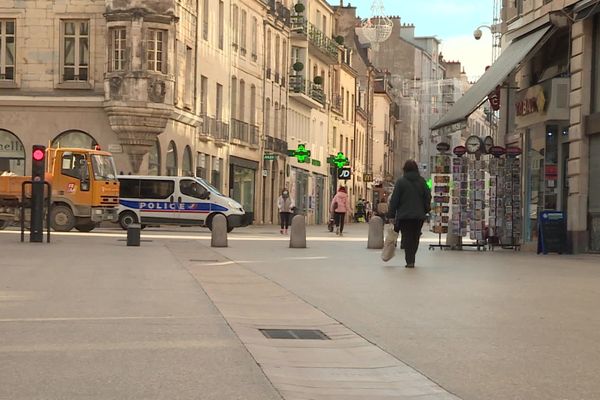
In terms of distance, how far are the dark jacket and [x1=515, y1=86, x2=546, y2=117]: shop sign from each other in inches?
359

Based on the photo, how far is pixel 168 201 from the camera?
1501 inches

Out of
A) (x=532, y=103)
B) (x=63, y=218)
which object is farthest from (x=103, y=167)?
(x=532, y=103)

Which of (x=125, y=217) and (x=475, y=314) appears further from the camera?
(x=125, y=217)

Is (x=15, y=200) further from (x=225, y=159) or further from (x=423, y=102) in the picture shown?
(x=423, y=102)

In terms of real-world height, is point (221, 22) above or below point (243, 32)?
below

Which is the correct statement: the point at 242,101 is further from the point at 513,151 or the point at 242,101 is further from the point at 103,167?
the point at 513,151

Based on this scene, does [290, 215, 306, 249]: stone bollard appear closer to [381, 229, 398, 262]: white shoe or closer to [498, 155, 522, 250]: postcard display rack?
[498, 155, 522, 250]: postcard display rack

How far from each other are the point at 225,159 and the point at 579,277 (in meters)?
35.7

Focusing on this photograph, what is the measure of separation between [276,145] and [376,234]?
34.1 metres

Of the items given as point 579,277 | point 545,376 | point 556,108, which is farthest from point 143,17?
point 545,376

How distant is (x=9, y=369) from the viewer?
7.21 metres

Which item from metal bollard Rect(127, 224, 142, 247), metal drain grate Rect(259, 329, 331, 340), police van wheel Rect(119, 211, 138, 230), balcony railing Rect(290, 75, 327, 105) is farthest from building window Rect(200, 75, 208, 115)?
metal drain grate Rect(259, 329, 331, 340)

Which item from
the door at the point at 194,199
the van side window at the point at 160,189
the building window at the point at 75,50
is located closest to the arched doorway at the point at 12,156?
the building window at the point at 75,50

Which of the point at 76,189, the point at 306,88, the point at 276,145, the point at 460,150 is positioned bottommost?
the point at 76,189
